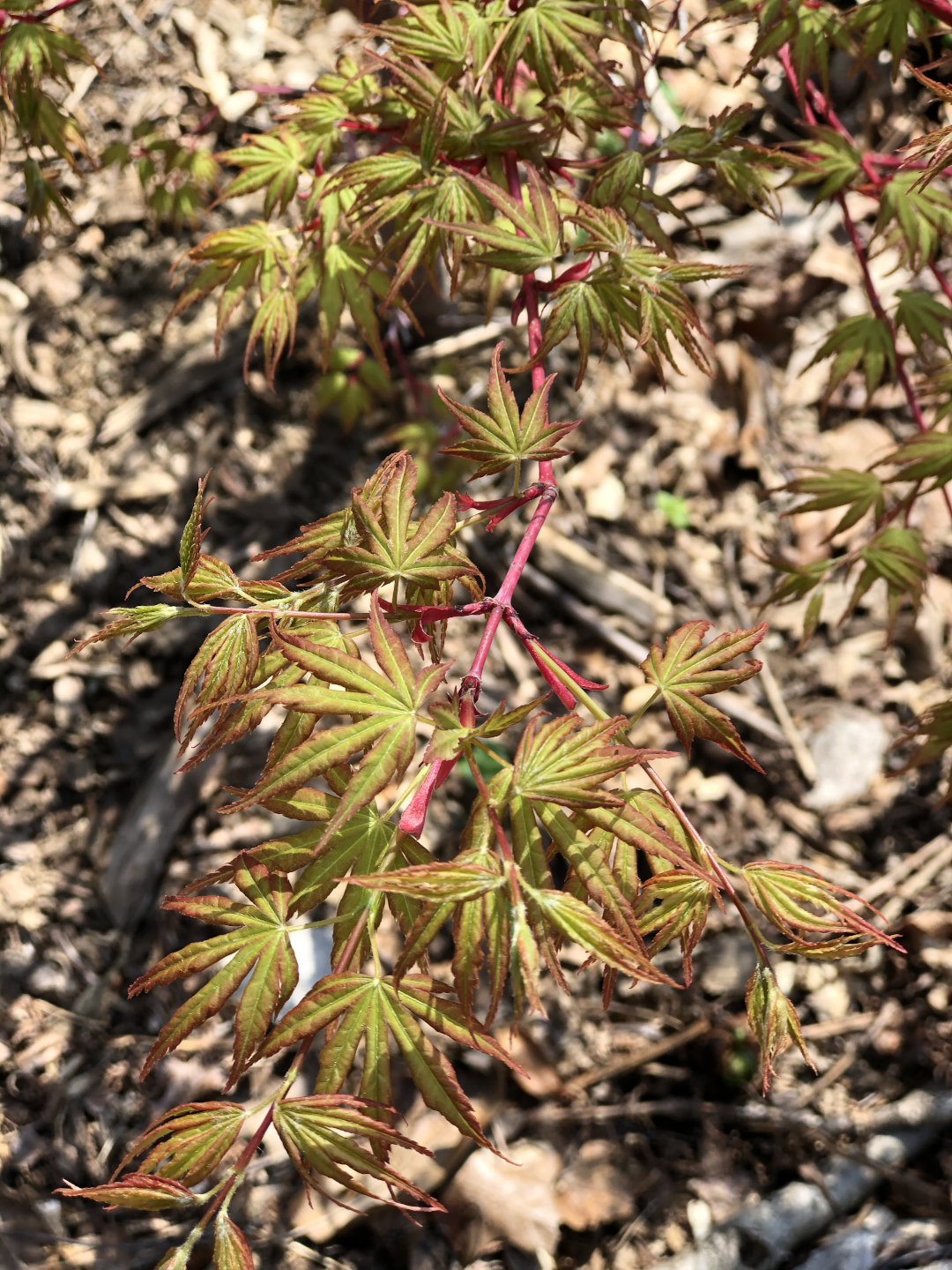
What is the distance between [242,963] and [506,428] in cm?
75

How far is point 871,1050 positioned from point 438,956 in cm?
122

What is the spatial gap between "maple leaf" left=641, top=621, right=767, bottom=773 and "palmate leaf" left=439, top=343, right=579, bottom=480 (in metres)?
0.32

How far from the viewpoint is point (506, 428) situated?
118 centimetres

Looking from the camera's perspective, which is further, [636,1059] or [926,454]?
[636,1059]

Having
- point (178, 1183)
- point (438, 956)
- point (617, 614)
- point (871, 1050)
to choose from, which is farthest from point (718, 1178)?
point (178, 1183)

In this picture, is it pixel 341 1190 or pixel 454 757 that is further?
pixel 341 1190

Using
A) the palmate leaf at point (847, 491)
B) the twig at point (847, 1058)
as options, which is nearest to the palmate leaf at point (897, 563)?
the palmate leaf at point (847, 491)

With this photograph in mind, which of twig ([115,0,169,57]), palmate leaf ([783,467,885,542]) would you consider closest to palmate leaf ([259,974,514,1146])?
palmate leaf ([783,467,885,542])

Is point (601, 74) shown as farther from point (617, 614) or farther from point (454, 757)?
point (617, 614)

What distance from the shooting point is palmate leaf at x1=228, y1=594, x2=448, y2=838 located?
0.97 meters

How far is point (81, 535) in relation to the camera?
2.83 meters

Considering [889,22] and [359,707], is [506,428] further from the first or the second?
[889,22]

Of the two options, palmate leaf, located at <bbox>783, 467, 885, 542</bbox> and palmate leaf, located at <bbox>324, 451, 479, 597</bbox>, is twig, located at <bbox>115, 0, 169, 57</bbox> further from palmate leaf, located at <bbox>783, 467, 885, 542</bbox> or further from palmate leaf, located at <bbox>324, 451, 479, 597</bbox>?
palmate leaf, located at <bbox>324, 451, 479, 597</bbox>

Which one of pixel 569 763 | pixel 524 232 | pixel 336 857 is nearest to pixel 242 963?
pixel 336 857
